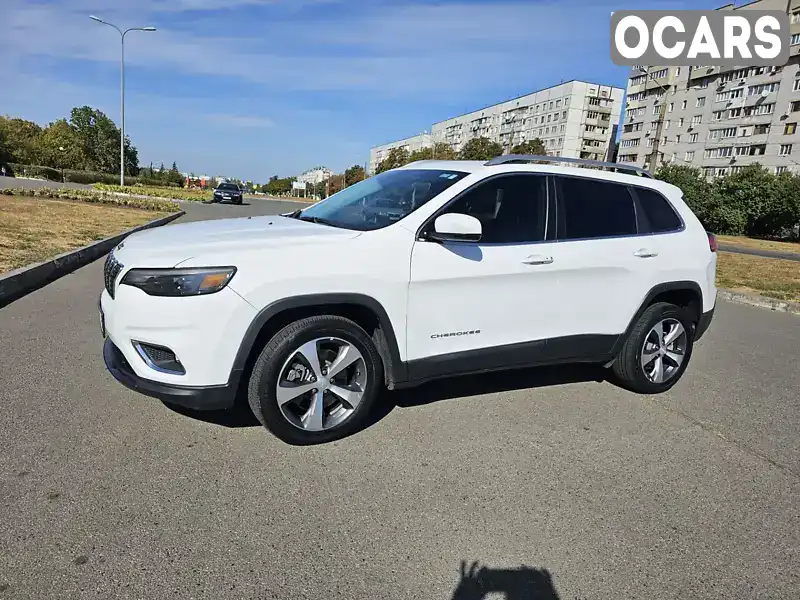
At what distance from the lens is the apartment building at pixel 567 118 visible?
3366 inches

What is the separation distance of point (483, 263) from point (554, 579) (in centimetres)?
188

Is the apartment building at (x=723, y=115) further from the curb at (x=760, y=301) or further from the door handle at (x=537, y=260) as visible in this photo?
the door handle at (x=537, y=260)

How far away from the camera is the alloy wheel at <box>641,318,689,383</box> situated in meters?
4.46

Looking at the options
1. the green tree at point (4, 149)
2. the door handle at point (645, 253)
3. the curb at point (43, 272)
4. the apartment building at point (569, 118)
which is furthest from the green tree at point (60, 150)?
the door handle at point (645, 253)

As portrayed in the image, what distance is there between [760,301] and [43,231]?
13.8 metres

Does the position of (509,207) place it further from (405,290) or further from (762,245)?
(762,245)

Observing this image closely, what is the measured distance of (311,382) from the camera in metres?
3.20

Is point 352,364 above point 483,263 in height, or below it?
below

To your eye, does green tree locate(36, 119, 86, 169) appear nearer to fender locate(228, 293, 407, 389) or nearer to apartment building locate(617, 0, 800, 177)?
apartment building locate(617, 0, 800, 177)

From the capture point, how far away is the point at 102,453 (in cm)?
301

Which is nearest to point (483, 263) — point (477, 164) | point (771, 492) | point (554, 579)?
point (477, 164)

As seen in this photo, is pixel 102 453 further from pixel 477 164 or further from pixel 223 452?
pixel 477 164

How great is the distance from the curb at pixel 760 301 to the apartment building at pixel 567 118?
73.2 m

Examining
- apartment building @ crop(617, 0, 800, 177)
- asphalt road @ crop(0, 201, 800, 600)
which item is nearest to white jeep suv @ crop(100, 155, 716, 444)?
asphalt road @ crop(0, 201, 800, 600)
